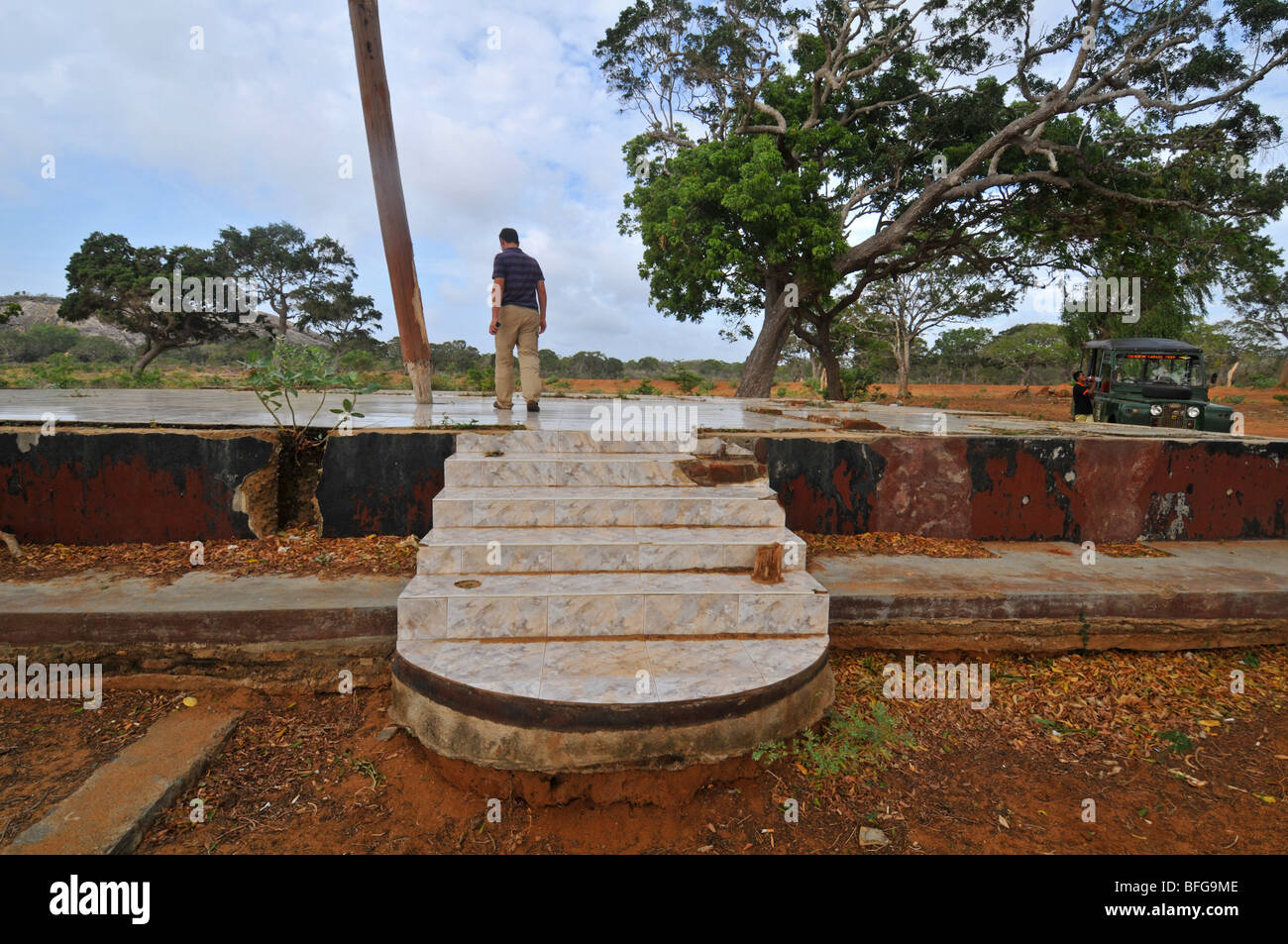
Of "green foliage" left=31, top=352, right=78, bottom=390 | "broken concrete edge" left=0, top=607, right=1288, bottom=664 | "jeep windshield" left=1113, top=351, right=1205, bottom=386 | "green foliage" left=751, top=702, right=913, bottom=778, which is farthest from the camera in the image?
"jeep windshield" left=1113, top=351, right=1205, bottom=386

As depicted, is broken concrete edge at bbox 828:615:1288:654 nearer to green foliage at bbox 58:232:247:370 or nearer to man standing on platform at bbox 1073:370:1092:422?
man standing on platform at bbox 1073:370:1092:422

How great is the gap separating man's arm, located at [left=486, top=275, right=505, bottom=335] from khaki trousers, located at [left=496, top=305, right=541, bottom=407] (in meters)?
0.03

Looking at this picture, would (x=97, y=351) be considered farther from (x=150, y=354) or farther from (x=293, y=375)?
(x=293, y=375)

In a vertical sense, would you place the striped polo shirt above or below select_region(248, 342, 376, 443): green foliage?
above

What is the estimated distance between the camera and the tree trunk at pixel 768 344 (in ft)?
45.1

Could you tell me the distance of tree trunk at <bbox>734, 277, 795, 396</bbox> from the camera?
45.1 feet

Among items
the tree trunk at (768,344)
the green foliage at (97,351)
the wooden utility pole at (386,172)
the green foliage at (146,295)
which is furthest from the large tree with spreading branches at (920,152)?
the green foliage at (97,351)

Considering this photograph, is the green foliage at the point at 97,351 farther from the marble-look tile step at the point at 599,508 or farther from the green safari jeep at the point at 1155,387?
the green safari jeep at the point at 1155,387

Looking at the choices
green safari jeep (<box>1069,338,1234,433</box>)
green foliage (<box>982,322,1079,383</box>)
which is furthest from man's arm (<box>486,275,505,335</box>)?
green foliage (<box>982,322,1079,383</box>)

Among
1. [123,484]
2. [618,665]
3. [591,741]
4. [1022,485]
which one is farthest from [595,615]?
[1022,485]

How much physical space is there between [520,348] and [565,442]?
4.88ft

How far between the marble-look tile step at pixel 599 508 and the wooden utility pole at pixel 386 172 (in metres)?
2.65

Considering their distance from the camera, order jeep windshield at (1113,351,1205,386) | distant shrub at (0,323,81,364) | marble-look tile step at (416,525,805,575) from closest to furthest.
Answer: marble-look tile step at (416,525,805,575) < jeep windshield at (1113,351,1205,386) < distant shrub at (0,323,81,364)

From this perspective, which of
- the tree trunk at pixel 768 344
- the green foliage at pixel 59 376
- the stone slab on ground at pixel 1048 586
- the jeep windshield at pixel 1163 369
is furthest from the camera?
the tree trunk at pixel 768 344
